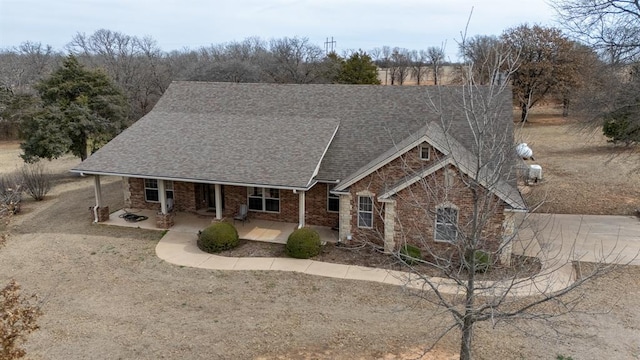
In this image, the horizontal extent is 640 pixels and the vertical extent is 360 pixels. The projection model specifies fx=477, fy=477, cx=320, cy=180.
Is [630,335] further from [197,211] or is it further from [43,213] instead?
[43,213]

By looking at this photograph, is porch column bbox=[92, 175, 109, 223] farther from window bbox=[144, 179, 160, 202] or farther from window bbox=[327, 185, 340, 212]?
window bbox=[327, 185, 340, 212]

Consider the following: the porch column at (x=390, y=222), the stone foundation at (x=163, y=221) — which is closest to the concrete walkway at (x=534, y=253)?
the stone foundation at (x=163, y=221)

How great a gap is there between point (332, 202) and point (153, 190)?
8514mm

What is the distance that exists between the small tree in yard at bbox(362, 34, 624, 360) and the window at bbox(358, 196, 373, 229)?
133 centimetres

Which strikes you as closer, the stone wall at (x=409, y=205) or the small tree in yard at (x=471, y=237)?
the small tree in yard at (x=471, y=237)

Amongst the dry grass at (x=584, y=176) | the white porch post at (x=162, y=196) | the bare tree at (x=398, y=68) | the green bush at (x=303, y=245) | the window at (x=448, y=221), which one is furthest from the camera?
the bare tree at (x=398, y=68)

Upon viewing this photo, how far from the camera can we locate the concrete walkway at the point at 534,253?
48.4 ft

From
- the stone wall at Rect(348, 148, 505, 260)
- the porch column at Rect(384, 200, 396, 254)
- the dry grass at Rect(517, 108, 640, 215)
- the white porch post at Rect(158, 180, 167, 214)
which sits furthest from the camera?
the dry grass at Rect(517, 108, 640, 215)

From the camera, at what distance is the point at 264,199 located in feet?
67.2

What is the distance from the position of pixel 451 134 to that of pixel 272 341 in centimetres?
1218

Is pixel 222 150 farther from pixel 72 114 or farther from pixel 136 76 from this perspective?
pixel 136 76

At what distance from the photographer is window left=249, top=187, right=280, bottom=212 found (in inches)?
801

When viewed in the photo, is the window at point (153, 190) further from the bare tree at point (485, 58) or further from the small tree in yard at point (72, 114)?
the bare tree at point (485, 58)

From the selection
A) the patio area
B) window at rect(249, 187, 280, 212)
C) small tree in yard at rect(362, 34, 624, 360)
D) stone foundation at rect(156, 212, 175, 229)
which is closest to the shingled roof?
window at rect(249, 187, 280, 212)
